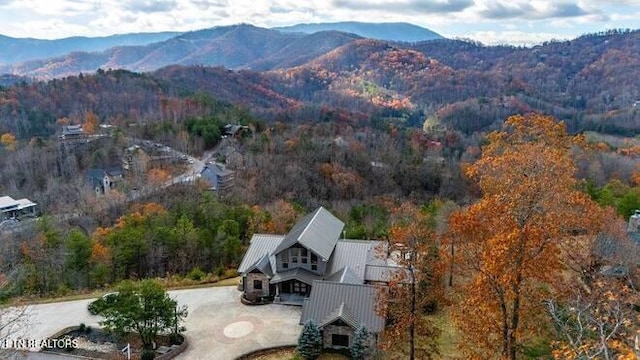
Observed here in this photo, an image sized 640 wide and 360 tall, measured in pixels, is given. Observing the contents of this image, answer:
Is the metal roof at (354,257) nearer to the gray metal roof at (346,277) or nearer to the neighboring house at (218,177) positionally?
the gray metal roof at (346,277)

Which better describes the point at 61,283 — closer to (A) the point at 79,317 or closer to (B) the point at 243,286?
(A) the point at 79,317

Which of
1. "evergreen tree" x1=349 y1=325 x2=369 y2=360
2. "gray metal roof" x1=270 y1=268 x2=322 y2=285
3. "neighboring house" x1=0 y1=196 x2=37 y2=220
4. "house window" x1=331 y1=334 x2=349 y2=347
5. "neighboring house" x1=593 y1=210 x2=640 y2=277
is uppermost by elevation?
"neighboring house" x1=593 y1=210 x2=640 y2=277

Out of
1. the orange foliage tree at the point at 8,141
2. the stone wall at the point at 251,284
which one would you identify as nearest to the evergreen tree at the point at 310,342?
the stone wall at the point at 251,284

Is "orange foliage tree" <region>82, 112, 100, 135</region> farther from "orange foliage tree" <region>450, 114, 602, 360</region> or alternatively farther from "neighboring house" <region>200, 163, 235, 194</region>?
"orange foliage tree" <region>450, 114, 602, 360</region>

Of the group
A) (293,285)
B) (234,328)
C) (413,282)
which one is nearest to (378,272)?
(293,285)

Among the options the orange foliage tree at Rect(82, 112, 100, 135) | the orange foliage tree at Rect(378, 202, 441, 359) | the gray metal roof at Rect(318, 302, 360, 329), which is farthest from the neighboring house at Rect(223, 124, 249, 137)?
the orange foliage tree at Rect(378, 202, 441, 359)
